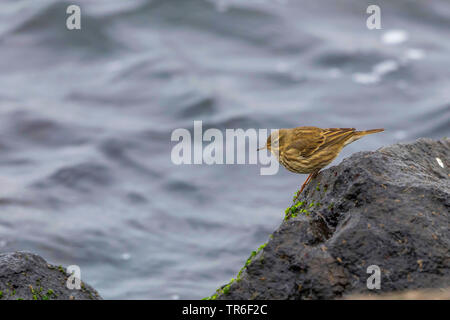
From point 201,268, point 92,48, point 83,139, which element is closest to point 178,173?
point 83,139

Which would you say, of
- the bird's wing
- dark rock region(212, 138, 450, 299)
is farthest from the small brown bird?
dark rock region(212, 138, 450, 299)

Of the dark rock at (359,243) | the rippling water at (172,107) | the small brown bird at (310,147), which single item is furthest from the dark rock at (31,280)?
the rippling water at (172,107)

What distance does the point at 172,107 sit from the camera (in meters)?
16.2

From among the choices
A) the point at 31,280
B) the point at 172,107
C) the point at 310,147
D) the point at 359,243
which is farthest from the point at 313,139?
the point at 172,107

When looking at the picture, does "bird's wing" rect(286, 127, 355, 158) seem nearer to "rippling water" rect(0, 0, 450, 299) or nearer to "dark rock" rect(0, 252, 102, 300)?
"dark rock" rect(0, 252, 102, 300)

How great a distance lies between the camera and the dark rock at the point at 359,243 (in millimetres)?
4648

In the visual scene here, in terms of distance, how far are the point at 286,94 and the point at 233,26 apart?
3.82 meters

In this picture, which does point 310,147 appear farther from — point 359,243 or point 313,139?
point 359,243

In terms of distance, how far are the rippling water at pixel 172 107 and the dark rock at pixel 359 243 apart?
5.45m

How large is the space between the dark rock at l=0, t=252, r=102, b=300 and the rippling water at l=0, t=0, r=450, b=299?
453 cm

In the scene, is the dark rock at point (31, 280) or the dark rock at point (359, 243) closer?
the dark rock at point (359, 243)

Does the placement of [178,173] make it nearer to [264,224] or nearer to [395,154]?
[264,224]

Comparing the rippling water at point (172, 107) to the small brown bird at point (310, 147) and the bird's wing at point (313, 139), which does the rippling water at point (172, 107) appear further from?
the bird's wing at point (313, 139)

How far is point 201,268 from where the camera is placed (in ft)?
36.2
